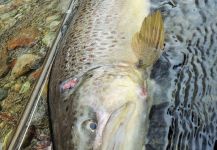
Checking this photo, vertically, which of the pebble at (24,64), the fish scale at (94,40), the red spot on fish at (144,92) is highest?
the fish scale at (94,40)

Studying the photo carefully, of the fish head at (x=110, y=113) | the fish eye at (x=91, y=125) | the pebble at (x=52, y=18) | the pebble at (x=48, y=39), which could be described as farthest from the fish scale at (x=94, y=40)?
the pebble at (x=52, y=18)

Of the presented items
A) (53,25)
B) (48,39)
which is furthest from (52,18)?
(48,39)

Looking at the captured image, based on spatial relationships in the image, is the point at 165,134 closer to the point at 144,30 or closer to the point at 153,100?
the point at 153,100

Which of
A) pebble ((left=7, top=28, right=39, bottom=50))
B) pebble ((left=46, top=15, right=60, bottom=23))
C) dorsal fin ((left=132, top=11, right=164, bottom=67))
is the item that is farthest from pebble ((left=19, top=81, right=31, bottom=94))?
dorsal fin ((left=132, top=11, right=164, bottom=67))

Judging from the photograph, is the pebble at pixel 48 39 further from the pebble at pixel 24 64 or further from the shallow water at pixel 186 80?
the shallow water at pixel 186 80

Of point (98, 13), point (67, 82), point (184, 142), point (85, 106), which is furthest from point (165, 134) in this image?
point (98, 13)

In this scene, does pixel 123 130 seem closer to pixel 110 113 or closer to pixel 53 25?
pixel 110 113
